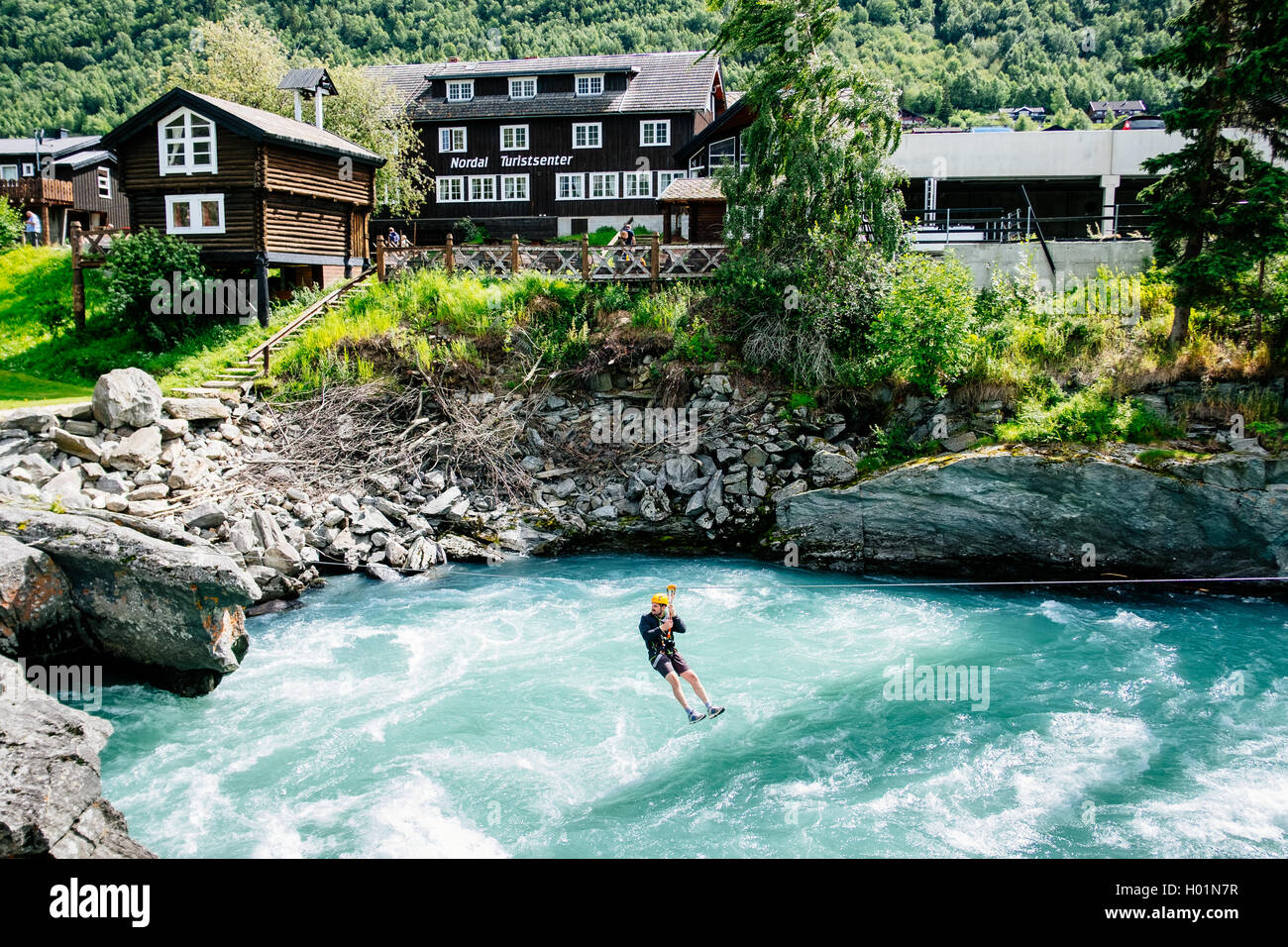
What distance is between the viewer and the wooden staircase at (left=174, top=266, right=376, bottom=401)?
22.2 metres

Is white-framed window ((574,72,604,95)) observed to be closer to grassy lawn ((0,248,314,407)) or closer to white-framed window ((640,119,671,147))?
white-framed window ((640,119,671,147))

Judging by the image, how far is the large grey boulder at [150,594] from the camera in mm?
12414

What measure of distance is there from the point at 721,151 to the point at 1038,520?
24.2m

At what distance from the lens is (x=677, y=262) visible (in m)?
25.6

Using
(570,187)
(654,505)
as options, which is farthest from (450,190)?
(654,505)

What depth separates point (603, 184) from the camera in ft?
143

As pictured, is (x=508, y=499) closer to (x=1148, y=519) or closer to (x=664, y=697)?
(x=664, y=697)

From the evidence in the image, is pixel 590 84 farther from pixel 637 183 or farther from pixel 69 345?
pixel 69 345

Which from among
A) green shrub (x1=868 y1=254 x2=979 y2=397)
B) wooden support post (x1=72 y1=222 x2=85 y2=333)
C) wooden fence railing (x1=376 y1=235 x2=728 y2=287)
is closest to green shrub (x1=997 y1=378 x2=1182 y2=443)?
green shrub (x1=868 y1=254 x2=979 y2=397)
